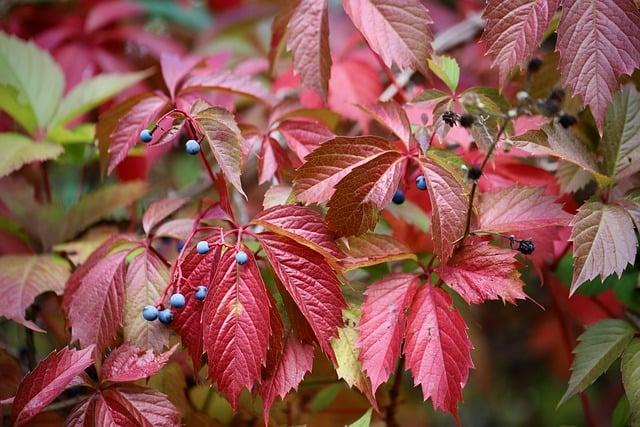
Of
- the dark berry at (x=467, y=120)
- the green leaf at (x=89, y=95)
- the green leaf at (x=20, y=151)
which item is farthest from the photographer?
the green leaf at (x=89, y=95)

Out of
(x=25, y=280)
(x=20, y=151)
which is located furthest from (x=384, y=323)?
(x=20, y=151)

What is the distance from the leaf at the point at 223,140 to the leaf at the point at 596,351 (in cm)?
56

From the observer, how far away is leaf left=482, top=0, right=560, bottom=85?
34.8 inches

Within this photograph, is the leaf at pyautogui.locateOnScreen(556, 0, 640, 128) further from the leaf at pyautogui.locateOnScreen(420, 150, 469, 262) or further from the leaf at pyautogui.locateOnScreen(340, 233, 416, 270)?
the leaf at pyautogui.locateOnScreen(340, 233, 416, 270)

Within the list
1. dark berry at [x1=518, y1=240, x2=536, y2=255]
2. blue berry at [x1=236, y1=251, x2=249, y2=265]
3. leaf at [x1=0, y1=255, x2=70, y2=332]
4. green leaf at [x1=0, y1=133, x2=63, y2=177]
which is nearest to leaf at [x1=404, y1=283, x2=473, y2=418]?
dark berry at [x1=518, y1=240, x2=536, y2=255]

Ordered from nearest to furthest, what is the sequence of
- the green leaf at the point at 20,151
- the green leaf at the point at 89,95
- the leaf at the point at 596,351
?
the leaf at the point at 596,351 → the green leaf at the point at 20,151 → the green leaf at the point at 89,95

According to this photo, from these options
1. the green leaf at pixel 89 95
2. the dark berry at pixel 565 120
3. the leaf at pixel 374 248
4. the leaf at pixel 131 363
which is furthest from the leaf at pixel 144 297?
the dark berry at pixel 565 120

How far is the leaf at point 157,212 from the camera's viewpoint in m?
1.03

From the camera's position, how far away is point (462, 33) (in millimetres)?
1614

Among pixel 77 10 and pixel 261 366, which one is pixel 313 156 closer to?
pixel 261 366

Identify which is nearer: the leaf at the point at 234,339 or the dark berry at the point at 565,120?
the leaf at the point at 234,339

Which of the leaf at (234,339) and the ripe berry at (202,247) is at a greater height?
the ripe berry at (202,247)

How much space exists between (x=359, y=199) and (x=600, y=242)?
33cm

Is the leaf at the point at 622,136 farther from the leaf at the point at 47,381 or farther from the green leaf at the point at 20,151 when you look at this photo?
the green leaf at the point at 20,151
